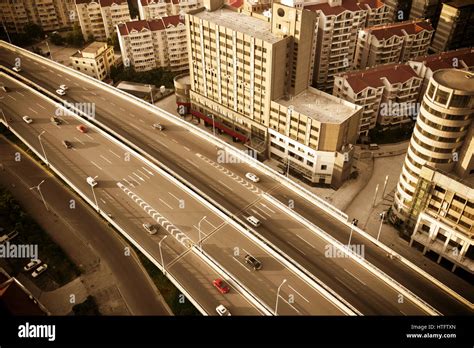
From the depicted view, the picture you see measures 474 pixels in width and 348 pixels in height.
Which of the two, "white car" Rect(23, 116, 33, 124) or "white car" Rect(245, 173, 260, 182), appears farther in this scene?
"white car" Rect(23, 116, 33, 124)

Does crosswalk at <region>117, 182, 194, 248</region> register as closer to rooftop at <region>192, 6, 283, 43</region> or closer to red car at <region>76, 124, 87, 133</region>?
red car at <region>76, 124, 87, 133</region>

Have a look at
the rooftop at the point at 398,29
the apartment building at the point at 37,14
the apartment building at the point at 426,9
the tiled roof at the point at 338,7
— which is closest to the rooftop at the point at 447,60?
the rooftop at the point at 398,29

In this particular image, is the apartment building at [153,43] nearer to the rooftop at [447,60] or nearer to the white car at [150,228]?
the rooftop at [447,60]

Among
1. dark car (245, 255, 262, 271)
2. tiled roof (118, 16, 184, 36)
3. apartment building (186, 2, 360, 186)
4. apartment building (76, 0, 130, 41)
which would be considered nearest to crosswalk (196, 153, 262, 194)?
apartment building (186, 2, 360, 186)

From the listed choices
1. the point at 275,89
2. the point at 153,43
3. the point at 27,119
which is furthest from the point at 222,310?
the point at 153,43

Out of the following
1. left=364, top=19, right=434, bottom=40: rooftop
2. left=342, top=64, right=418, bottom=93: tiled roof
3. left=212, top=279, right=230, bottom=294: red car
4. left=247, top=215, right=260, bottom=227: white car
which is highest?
left=364, top=19, right=434, bottom=40: rooftop
